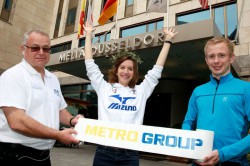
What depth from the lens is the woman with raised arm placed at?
2.64 meters

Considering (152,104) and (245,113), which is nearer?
(245,113)

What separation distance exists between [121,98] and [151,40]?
7.49m

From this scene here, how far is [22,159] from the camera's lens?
6.98 feet

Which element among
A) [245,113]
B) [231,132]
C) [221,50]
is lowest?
[231,132]

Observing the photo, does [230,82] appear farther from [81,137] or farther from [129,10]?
[129,10]

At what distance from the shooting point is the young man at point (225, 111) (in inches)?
76.6

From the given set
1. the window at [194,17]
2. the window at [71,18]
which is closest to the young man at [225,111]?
the window at [194,17]

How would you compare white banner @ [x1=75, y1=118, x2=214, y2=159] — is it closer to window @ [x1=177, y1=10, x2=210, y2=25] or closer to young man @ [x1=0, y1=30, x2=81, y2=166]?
young man @ [x1=0, y1=30, x2=81, y2=166]

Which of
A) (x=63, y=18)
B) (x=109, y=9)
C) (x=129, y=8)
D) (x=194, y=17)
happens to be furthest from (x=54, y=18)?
(x=194, y=17)

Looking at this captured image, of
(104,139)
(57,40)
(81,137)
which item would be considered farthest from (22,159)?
(57,40)

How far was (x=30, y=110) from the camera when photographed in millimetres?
2186

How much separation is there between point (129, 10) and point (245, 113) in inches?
690

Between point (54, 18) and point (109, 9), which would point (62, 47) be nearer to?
point (54, 18)

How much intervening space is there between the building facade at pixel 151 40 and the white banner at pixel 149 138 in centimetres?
741
